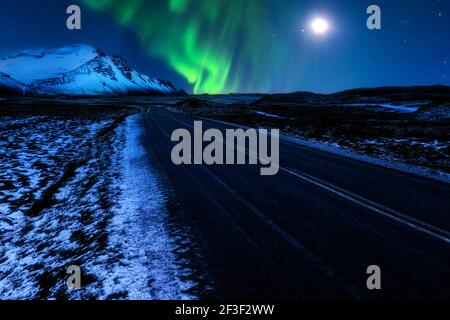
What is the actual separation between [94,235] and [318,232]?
3.64 metres

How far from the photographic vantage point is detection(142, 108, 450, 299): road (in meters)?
3.44

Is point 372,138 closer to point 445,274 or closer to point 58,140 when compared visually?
point 445,274

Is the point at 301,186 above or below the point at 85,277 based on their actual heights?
above

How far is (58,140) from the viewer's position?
1642 centimetres

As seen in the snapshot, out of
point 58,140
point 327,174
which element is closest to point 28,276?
point 327,174

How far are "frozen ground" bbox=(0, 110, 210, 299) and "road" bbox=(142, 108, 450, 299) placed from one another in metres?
0.51

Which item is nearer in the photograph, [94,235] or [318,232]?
[318,232]

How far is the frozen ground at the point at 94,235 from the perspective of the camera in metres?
3.57

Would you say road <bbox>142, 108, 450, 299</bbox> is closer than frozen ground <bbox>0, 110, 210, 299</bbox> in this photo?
Yes

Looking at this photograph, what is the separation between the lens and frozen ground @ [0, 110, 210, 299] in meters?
3.57

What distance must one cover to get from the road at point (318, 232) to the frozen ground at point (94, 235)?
507 millimetres

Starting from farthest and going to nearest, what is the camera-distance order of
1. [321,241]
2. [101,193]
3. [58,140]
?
[58,140], [101,193], [321,241]

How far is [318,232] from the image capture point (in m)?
4.78
